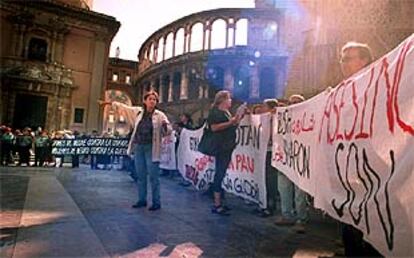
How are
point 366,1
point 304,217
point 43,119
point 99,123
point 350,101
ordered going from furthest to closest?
point 99,123
point 43,119
point 366,1
point 304,217
point 350,101

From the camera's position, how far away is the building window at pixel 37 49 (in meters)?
27.5

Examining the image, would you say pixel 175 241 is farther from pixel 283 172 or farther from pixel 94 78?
pixel 94 78

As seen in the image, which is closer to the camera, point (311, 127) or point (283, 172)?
point (311, 127)

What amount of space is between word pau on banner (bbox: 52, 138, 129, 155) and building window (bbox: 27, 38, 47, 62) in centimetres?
1417

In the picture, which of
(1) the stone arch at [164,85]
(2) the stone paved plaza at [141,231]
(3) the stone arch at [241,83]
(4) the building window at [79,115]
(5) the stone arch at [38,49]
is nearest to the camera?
(2) the stone paved plaza at [141,231]

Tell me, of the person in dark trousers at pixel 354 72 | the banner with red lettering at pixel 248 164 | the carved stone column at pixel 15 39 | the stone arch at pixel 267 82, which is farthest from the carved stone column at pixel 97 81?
the person in dark trousers at pixel 354 72

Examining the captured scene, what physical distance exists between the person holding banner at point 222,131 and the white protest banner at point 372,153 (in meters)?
1.68

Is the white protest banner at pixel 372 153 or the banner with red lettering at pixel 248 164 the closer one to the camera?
the white protest banner at pixel 372 153

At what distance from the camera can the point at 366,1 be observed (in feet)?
19.8

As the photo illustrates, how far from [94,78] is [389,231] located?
1159 inches

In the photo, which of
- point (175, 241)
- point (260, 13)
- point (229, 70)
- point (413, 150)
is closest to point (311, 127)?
point (175, 241)

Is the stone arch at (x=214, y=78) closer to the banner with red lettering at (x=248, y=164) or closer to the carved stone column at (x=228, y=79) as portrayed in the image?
the carved stone column at (x=228, y=79)

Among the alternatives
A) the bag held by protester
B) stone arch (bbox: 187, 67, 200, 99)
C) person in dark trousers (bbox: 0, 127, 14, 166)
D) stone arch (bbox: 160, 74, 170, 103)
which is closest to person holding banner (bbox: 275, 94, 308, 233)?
the bag held by protester

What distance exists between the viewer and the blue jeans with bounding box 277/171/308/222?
4508mm
